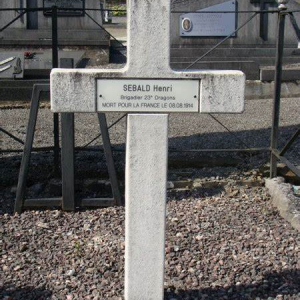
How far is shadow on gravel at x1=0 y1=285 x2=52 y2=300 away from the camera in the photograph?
163 inches

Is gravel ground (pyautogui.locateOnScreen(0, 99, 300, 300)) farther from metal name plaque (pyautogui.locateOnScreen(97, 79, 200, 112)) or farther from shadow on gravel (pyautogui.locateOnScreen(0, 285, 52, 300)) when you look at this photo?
metal name plaque (pyautogui.locateOnScreen(97, 79, 200, 112))

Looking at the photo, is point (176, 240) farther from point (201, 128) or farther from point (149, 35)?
point (201, 128)

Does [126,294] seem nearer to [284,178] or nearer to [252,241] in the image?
Answer: [252,241]

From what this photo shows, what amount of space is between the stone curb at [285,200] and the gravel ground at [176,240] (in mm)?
70

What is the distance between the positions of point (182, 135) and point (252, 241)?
446 centimetres

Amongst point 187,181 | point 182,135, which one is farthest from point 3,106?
point 187,181

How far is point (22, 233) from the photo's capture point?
521 centimetres

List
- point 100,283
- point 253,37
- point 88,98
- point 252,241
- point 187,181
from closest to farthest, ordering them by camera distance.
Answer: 1. point 88,98
2. point 100,283
3. point 252,241
4. point 187,181
5. point 253,37

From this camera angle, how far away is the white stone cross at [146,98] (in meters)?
3.76

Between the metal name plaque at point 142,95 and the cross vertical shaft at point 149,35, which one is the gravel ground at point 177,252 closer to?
the metal name plaque at point 142,95

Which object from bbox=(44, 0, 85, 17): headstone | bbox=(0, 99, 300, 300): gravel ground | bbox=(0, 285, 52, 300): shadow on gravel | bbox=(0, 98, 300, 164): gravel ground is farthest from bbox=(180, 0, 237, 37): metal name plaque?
bbox=(0, 285, 52, 300): shadow on gravel

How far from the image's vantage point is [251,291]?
4215 mm

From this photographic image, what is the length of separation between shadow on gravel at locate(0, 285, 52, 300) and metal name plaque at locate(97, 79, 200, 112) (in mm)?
1264

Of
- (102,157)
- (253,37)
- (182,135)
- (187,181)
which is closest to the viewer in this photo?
(187,181)
